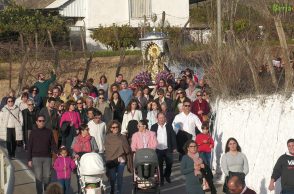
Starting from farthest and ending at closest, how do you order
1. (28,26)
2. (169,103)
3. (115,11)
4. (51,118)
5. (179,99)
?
(115,11) → (28,26) → (169,103) → (179,99) → (51,118)

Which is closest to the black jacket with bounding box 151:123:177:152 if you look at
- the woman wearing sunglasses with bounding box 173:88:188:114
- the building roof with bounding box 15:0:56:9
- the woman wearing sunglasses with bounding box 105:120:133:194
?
the woman wearing sunglasses with bounding box 105:120:133:194

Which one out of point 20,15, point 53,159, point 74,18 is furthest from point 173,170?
point 74,18

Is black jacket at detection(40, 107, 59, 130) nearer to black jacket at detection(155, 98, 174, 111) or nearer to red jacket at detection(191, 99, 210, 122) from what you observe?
black jacket at detection(155, 98, 174, 111)

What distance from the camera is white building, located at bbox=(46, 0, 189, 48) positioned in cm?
4497

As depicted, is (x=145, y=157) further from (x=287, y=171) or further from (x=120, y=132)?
(x=287, y=171)

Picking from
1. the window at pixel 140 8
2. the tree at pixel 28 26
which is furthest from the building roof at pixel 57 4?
the window at pixel 140 8

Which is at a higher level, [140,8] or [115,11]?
[140,8]

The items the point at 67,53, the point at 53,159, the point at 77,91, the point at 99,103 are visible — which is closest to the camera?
the point at 53,159

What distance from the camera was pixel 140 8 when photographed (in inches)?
1848

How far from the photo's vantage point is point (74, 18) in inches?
1780

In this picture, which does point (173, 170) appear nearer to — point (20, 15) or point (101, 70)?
point (101, 70)

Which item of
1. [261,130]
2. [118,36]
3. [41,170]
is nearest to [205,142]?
[261,130]

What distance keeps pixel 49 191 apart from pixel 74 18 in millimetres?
35231

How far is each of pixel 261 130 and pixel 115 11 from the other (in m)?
28.7
